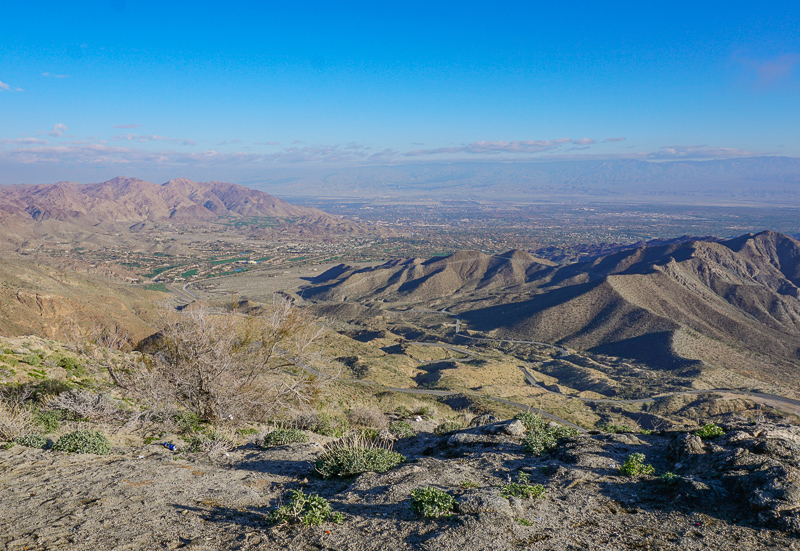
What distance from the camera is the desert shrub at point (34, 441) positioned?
10.9 m

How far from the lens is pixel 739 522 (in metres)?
6.56

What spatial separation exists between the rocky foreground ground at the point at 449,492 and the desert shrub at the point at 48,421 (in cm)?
163

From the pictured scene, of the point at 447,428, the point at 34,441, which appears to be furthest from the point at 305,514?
the point at 34,441

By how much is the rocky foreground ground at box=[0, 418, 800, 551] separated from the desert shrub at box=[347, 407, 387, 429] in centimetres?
591

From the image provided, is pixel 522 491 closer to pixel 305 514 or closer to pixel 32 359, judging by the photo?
pixel 305 514

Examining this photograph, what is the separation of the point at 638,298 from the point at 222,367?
89033 mm

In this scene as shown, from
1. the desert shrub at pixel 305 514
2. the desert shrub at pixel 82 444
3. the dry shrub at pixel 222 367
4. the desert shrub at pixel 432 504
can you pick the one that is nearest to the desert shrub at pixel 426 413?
the dry shrub at pixel 222 367

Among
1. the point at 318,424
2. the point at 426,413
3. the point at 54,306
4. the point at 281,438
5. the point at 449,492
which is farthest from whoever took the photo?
the point at 54,306

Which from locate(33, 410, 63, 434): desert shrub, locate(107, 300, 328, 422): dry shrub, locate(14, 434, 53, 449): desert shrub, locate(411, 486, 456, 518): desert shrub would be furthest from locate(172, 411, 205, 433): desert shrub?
locate(411, 486, 456, 518): desert shrub

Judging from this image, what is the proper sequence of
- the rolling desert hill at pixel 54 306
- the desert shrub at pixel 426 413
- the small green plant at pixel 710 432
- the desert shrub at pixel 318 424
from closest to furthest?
the small green plant at pixel 710 432, the desert shrub at pixel 318 424, the desert shrub at pixel 426 413, the rolling desert hill at pixel 54 306

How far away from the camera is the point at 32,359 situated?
1964 cm

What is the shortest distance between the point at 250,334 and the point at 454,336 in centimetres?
7149

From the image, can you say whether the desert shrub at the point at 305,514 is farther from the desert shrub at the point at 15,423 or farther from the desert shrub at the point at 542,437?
the desert shrub at the point at 15,423

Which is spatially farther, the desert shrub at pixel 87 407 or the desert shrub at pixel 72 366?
the desert shrub at pixel 72 366
